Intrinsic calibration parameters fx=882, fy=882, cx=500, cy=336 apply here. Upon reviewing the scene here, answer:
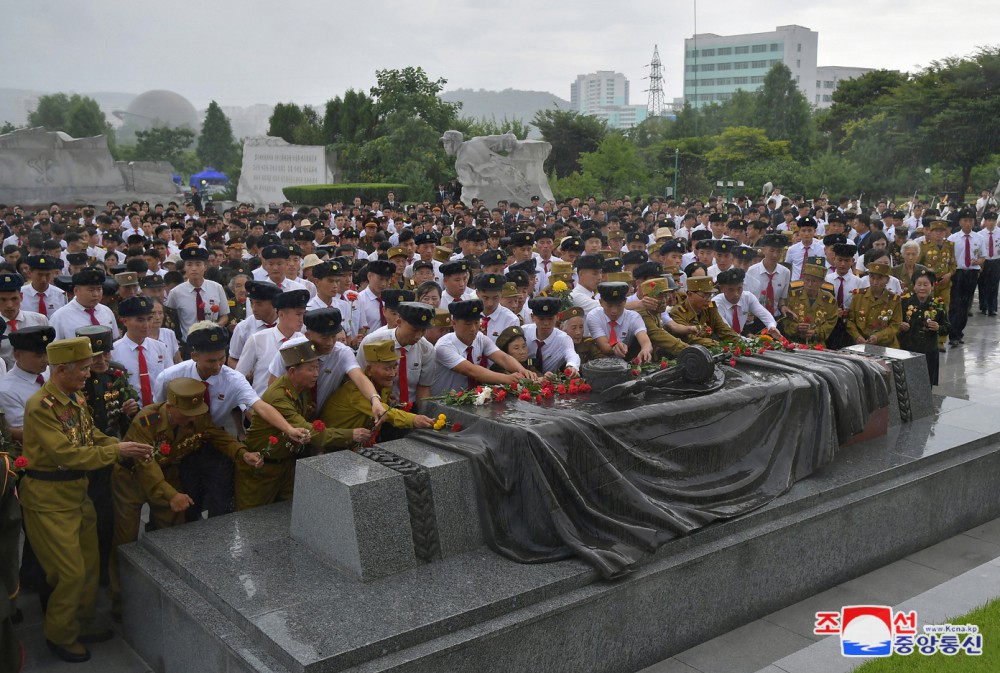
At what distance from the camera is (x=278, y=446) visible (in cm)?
509

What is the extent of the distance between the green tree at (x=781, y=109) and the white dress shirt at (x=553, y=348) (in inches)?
1730

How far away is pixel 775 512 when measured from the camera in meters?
5.18

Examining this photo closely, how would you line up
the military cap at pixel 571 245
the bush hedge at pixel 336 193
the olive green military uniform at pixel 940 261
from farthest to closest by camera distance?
the bush hedge at pixel 336 193
the olive green military uniform at pixel 940 261
the military cap at pixel 571 245

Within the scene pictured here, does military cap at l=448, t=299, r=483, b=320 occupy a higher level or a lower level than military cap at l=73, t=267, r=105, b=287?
lower

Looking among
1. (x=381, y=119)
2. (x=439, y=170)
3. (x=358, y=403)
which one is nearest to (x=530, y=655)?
(x=358, y=403)

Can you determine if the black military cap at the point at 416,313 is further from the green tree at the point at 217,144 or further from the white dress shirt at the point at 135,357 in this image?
the green tree at the point at 217,144

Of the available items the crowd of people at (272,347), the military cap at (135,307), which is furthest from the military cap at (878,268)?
the military cap at (135,307)

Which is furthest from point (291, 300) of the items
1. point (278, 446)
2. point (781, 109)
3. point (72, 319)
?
point (781, 109)

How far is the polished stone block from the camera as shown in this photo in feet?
13.8

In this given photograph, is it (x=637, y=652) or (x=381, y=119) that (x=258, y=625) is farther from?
(x=381, y=119)

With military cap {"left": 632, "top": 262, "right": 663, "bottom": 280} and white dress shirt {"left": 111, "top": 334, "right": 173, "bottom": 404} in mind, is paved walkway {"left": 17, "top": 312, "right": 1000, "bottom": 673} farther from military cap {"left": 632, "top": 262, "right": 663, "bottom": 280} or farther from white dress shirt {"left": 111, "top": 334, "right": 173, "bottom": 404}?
military cap {"left": 632, "top": 262, "right": 663, "bottom": 280}

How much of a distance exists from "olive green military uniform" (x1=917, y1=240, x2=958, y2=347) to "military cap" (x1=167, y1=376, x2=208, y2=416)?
957cm

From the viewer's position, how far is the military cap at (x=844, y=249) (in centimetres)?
862

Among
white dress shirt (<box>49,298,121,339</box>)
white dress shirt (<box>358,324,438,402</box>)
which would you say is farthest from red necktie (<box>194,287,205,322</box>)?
white dress shirt (<box>358,324,438,402</box>)
